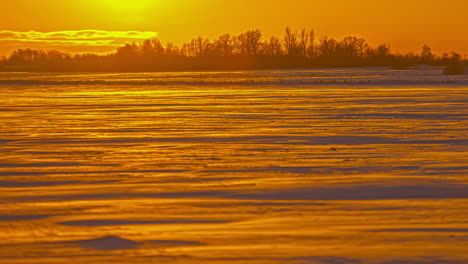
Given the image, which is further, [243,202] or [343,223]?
[243,202]

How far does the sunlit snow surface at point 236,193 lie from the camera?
20.2 ft

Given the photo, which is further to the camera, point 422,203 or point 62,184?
point 62,184

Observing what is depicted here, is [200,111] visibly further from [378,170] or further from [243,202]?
[243,202]

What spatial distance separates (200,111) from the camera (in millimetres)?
22281

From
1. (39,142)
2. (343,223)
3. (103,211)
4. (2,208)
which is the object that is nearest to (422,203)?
(343,223)

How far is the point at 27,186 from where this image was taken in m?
9.23

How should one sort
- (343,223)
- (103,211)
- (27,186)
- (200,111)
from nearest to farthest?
(343,223) < (103,211) < (27,186) < (200,111)

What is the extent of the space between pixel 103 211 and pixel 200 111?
14706 millimetres

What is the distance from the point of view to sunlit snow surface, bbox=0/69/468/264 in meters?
6.15

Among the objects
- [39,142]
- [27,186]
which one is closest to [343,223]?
[27,186]

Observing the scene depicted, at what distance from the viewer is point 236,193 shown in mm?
8570

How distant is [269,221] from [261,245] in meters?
0.88

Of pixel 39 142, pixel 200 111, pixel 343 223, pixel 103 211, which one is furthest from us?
pixel 200 111

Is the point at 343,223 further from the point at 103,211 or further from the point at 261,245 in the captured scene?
the point at 103,211
